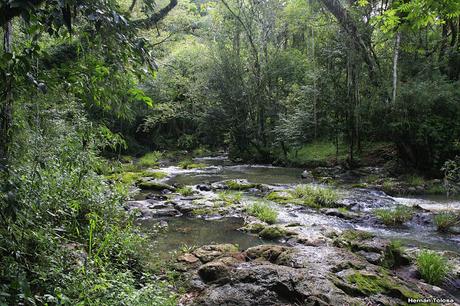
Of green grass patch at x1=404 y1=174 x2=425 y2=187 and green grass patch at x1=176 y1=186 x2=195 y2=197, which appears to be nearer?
green grass patch at x1=176 y1=186 x2=195 y2=197

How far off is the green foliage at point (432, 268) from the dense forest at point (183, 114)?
0.44 feet

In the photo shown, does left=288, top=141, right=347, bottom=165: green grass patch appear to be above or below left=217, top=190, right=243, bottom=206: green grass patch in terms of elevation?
above

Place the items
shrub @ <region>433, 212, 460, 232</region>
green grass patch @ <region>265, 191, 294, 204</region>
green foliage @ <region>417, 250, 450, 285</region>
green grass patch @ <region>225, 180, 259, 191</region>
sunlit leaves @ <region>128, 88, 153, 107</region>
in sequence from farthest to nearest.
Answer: green grass patch @ <region>225, 180, 259, 191</region>, green grass patch @ <region>265, 191, 294, 204</region>, shrub @ <region>433, 212, 460, 232</region>, green foliage @ <region>417, 250, 450, 285</region>, sunlit leaves @ <region>128, 88, 153, 107</region>

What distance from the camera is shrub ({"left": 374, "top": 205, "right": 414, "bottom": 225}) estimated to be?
885 cm

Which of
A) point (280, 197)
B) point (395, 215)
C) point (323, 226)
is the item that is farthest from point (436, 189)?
point (323, 226)

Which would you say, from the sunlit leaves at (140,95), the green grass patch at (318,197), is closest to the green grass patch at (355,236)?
the green grass patch at (318,197)

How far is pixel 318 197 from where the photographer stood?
35.9 feet

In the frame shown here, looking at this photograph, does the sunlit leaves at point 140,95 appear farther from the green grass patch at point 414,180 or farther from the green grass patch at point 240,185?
the green grass patch at point 414,180

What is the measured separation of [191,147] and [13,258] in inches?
1030

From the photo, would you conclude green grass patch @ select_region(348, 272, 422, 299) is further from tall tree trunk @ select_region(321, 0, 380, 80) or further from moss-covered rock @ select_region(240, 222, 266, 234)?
tall tree trunk @ select_region(321, 0, 380, 80)

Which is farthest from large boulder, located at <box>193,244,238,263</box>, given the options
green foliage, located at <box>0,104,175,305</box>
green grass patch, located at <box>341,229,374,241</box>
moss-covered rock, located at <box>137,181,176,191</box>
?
moss-covered rock, located at <box>137,181,176,191</box>

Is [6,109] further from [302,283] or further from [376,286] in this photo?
[376,286]

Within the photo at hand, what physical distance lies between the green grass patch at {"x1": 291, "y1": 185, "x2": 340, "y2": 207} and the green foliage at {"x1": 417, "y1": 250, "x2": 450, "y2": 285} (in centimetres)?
488

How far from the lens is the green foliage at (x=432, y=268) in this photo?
5.45 m
